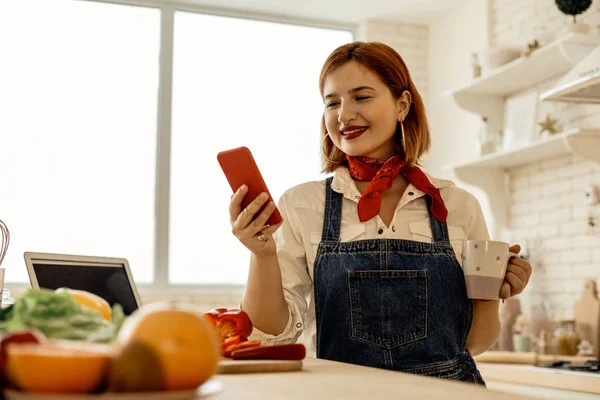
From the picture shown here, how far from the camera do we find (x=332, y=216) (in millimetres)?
2002

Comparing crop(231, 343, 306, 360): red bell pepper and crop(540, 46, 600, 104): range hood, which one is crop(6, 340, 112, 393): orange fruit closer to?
crop(231, 343, 306, 360): red bell pepper

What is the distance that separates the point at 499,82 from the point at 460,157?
0.86 m

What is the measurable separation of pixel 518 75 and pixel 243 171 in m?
3.31

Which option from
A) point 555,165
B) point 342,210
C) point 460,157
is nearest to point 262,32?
point 460,157

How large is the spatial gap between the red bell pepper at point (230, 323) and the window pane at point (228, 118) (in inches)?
147

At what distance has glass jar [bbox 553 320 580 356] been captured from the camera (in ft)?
12.3

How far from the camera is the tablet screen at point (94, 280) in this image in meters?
1.84

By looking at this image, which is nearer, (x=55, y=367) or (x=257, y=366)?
(x=55, y=367)

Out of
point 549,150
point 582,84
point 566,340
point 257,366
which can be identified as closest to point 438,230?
point 257,366

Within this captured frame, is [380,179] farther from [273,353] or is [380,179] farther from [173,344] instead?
[173,344]

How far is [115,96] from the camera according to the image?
5.05m

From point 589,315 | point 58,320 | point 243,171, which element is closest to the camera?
point 58,320

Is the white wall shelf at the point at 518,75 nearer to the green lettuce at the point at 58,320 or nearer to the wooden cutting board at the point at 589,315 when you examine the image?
the wooden cutting board at the point at 589,315

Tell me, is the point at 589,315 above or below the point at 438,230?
below
